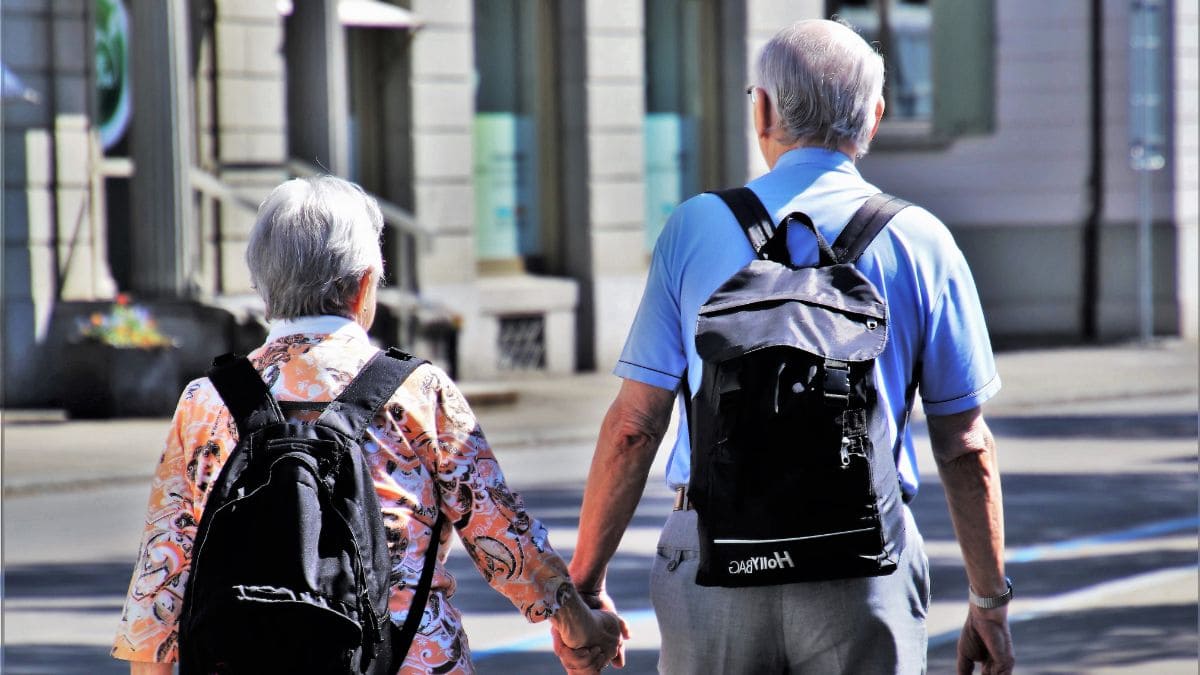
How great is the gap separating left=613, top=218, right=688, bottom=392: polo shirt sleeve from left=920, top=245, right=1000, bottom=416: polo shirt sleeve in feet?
1.42

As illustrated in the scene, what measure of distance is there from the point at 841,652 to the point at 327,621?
84 cm

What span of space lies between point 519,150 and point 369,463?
16.6m

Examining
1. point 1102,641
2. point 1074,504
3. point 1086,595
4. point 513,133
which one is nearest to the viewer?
point 1102,641

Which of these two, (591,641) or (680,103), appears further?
(680,103)

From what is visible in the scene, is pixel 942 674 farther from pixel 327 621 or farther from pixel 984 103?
pixel 984 103

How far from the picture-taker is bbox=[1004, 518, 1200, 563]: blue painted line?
9359 mm

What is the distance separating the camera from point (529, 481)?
1198cm

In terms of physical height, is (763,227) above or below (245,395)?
above

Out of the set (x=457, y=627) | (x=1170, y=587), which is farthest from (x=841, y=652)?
(x=1170, y=587)

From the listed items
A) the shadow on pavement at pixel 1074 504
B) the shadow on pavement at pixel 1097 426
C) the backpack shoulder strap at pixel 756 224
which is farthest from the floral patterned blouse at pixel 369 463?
the shadow on pavement at pixel 1097 426

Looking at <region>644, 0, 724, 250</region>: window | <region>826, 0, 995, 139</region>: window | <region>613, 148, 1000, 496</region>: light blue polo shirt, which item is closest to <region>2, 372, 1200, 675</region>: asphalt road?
<region>613, 148, 1000, 496</region>: light blue polo shirt

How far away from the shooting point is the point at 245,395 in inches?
123

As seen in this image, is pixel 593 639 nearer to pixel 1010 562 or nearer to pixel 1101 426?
pixel 1010 562

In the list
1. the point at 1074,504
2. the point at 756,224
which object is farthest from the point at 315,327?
the point at 1074,504
